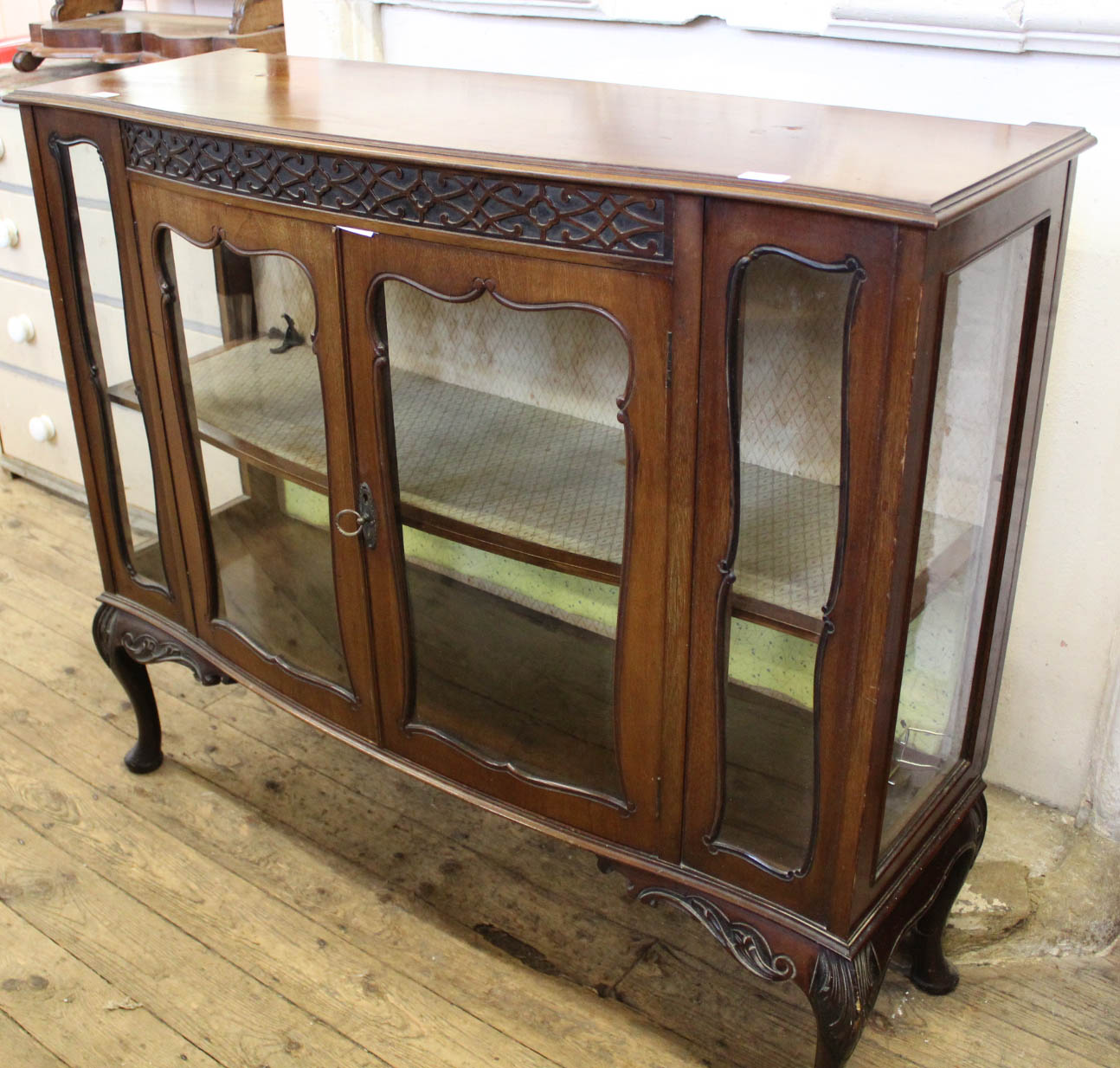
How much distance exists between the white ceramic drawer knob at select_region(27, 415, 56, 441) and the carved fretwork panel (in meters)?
1.40

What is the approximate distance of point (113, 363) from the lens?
1457 mm

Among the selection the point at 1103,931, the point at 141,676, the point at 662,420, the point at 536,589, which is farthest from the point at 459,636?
the point at 1103,931

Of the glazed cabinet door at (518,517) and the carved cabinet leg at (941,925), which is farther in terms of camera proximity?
the carved cabinet leg at (941,925)

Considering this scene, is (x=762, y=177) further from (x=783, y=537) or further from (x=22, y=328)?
(x=22, y=328)

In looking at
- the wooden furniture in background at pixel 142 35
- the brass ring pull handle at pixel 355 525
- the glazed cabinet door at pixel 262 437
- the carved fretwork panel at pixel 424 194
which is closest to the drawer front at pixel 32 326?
the wooden furniture in background at pixel 142 35

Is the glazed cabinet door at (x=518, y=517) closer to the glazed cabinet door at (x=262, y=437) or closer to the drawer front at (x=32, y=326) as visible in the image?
the glazed cabinet door at (x=262, y=437)

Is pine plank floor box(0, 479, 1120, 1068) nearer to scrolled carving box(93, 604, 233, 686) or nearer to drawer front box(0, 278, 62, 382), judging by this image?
scrolled carving box(93, 604, 233, 686)

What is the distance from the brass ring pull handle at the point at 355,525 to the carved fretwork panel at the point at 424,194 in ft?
1.01

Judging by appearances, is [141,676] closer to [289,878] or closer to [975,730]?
[289,878]

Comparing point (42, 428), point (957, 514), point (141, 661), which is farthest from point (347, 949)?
point (42, 428)

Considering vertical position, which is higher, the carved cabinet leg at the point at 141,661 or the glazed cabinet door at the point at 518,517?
the glazed cabinet door at the point at 518,517

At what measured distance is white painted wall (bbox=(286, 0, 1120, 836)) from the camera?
129 centimetres

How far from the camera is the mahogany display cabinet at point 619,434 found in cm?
91

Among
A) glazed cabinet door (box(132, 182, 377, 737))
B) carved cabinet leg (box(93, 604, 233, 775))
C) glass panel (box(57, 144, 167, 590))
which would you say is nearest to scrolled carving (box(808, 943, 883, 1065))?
glazed cabinet door (box(132, 182, 377, 737))
